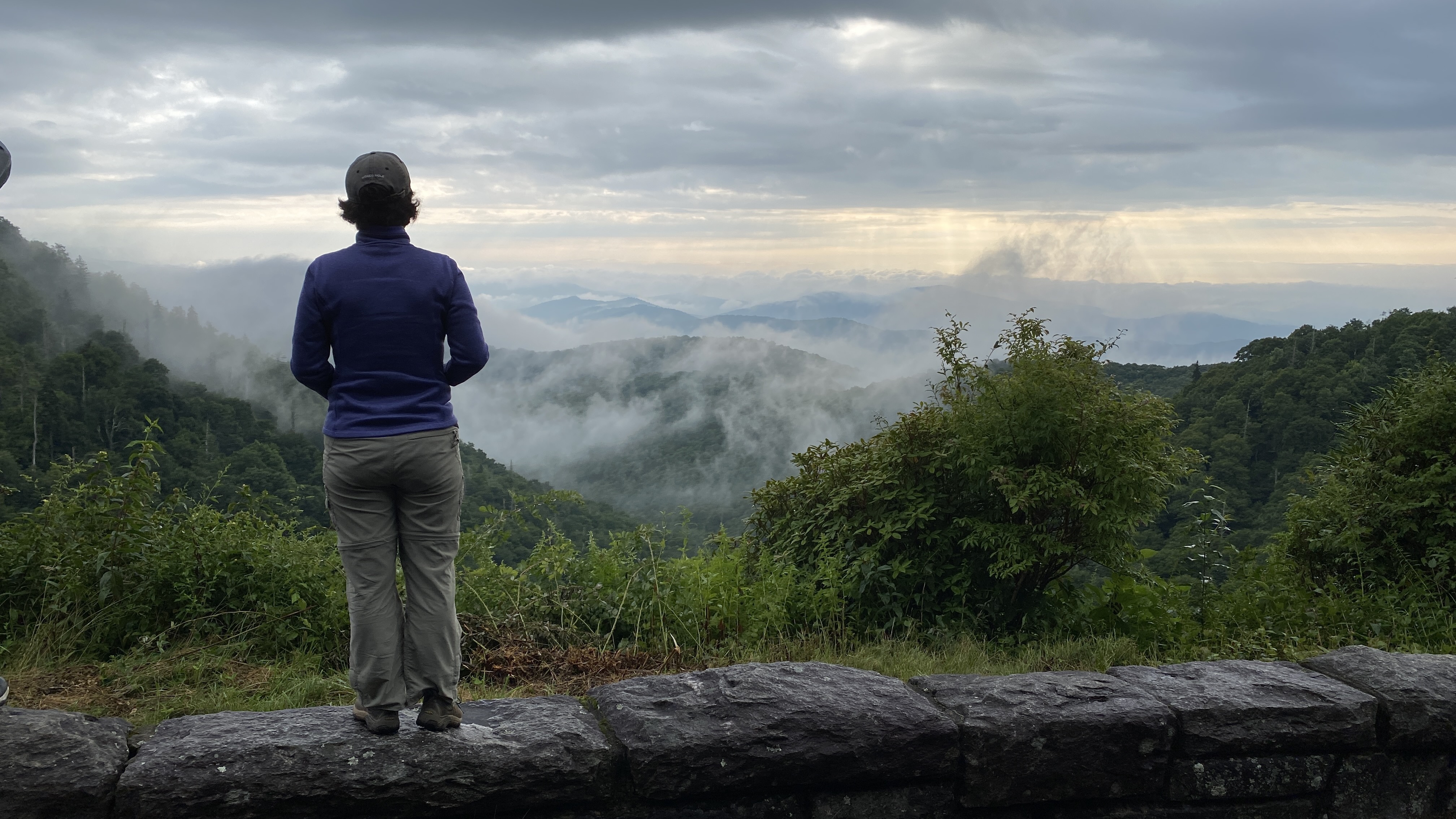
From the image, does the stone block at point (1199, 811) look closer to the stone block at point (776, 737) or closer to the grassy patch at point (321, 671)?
the stone block at point (776, 737)

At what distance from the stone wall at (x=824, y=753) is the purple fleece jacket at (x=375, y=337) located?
957 millimetres

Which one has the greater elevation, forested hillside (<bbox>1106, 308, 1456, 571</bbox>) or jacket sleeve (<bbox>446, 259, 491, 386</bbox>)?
jacket sleeve (<bbox>446, 259, 491, 386</bbox>)

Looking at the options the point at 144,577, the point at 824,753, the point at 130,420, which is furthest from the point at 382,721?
the point at 130,420

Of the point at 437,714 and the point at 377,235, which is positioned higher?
the point at 377,235

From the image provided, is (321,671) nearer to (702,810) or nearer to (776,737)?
(702,810)

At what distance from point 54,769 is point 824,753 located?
216 centimetres

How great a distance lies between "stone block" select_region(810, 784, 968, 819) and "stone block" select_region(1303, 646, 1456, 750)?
5.25 ft

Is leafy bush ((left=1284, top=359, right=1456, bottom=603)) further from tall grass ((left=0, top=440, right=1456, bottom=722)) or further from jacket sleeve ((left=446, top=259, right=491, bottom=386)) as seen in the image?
jacket sleeve ((left=446, top=259, right=491, bottom=386))

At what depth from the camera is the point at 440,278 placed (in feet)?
9.76

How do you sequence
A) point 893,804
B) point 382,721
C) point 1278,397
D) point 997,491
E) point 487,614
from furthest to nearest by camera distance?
point 1278,397
point 997,491
point 487,614
point 893,804
point 382,721

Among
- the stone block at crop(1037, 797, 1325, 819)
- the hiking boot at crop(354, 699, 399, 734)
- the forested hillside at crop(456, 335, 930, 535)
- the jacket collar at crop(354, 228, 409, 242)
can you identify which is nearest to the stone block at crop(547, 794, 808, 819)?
the hiking boot at crop(354, 699, 399, 734)

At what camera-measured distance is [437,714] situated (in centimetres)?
290

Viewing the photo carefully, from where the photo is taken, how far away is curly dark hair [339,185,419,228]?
9.59ft

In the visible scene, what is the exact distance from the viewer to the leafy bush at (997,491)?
16.0ft
